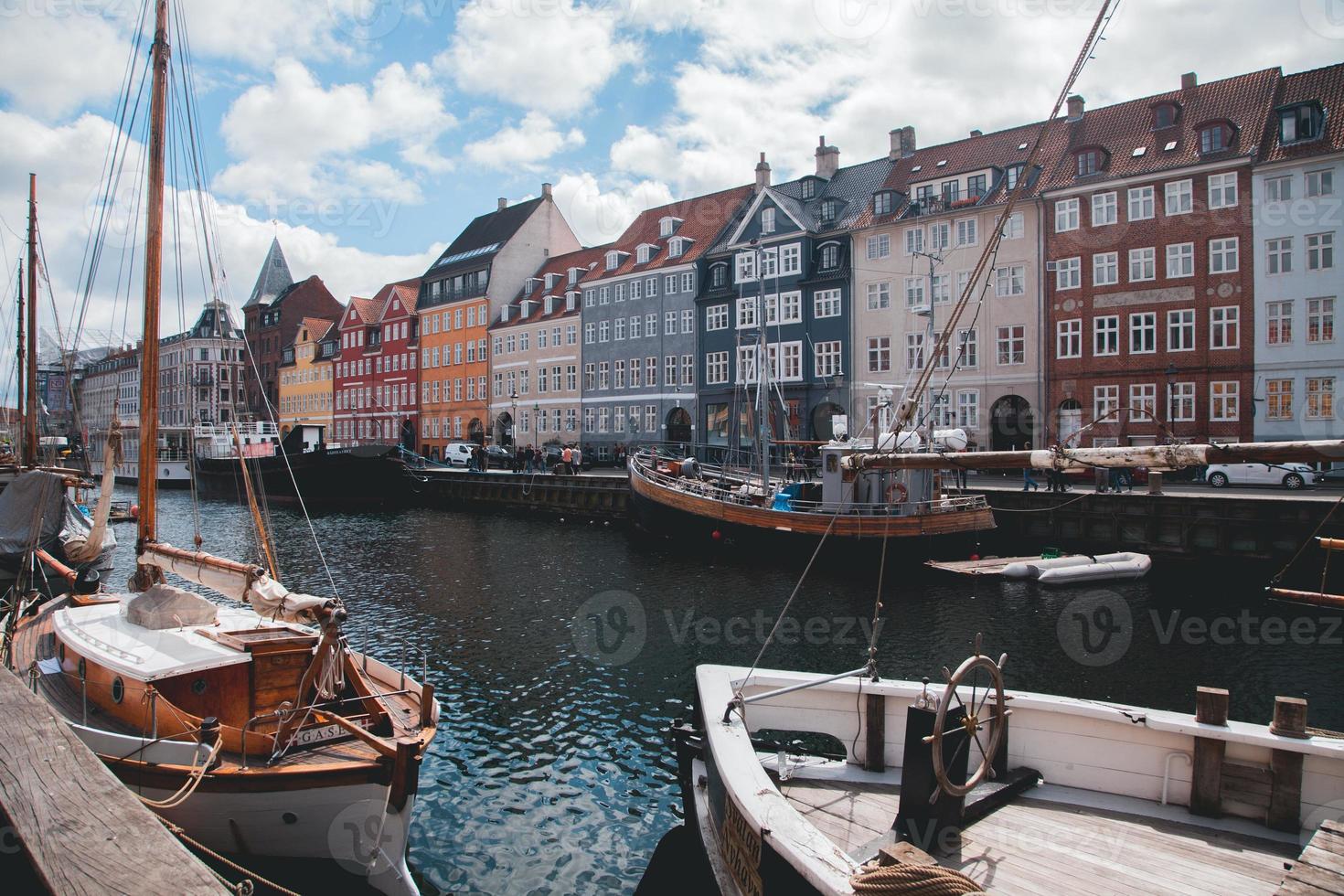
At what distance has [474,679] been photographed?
14.3 m

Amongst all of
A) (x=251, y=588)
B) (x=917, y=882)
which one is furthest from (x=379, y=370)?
(x=917, y=882)

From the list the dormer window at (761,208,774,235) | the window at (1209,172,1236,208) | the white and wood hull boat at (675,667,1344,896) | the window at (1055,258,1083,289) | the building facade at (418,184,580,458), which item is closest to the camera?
the white and wood hull boat at (675,667,1344,896)

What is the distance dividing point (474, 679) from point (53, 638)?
596 cm

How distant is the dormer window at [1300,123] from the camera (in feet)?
109

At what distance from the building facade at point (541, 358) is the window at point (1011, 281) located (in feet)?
94.8

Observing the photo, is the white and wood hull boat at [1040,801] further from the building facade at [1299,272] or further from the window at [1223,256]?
the window at [1223,256]

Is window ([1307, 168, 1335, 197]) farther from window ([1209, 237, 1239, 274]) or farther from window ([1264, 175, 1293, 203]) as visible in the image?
window ([1209, 237, 1239, 274])

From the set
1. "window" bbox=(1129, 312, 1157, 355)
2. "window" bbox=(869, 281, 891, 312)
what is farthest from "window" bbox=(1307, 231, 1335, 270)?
"window" bbox=(869, 281, 891, 312)

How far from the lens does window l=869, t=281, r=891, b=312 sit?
42812 millimetres

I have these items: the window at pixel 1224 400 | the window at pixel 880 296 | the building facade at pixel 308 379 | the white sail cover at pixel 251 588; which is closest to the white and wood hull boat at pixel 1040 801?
the white sail cover at pixel 251 588

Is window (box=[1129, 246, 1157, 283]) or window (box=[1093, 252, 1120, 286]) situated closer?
window (box=[1129, 246, 1157, 283])

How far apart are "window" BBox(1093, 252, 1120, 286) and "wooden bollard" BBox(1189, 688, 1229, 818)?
36.1 m

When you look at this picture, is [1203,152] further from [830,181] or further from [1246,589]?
[1246,589]

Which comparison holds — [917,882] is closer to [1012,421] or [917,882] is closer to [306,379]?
[1012,421]
